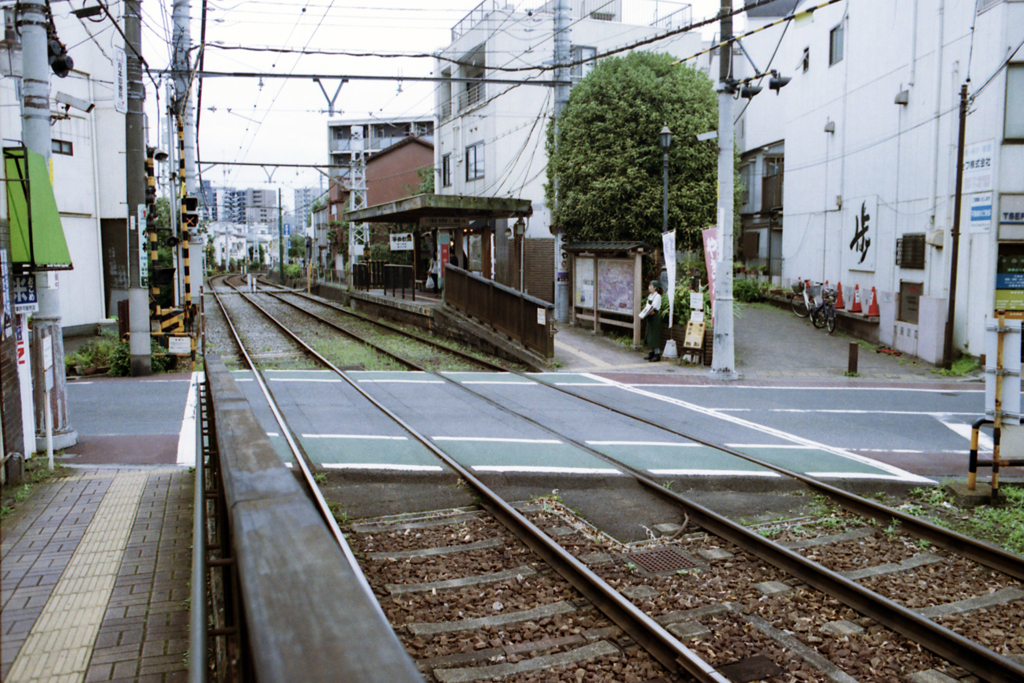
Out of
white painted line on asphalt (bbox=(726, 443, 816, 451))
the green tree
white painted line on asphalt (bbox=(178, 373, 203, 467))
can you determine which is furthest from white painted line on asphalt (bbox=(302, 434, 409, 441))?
the green tree

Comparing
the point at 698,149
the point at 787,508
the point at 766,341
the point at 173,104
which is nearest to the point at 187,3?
the point at 173,104

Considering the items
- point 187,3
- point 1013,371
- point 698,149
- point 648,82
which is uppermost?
point 187,3

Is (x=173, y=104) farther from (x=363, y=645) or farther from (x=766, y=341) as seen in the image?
(x=363, y=645)

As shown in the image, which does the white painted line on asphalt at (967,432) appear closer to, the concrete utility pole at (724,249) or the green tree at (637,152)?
the concrete utility pole at (724,249)

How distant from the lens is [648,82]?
21.2 metres

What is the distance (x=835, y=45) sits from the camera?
2373cm

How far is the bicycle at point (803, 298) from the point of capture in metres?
24.1

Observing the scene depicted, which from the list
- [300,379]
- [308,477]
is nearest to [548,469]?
[308,477]

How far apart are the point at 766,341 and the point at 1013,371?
1291 centimetres

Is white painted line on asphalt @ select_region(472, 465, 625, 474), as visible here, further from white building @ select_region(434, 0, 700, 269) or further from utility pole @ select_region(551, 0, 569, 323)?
white building @ select_region(434, 0, 700, 269)

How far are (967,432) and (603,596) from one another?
8184 millimetres

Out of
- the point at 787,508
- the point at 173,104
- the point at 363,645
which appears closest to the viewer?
the point at 363,645

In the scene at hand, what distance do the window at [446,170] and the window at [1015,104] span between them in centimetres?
2482

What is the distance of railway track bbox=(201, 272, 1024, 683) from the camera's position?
4328 millimetres
